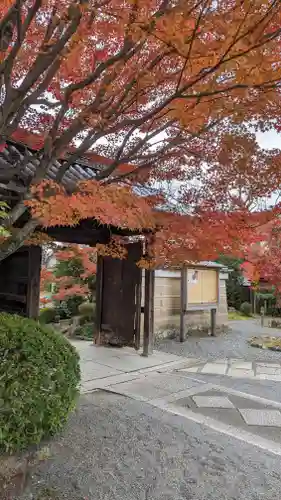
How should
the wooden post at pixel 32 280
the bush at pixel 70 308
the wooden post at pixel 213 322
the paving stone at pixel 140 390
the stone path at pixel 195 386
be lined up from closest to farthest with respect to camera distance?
the stone path at pixel 195 386 → the paving stone at pixel 140 390 → the wooden post at pixel 32 280 → the wooden post at pixel 213 322 → the bush at pixel 70 308

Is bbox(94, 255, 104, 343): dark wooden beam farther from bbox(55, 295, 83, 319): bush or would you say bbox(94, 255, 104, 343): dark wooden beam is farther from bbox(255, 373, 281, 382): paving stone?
bbox(255, 373, 281, 382): paving stone

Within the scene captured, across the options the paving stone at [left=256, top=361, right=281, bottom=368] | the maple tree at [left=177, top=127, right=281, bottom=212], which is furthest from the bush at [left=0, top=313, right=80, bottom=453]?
the paving stone at [left=256, top=361, right=281, bottom=368]

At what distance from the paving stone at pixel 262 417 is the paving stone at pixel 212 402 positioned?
212 millimetres

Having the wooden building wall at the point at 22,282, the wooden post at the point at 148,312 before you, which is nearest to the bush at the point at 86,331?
the wooden post at the point at 148,312

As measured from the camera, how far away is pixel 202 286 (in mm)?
8602

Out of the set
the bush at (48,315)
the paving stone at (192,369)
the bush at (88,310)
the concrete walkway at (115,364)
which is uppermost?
the bush at (88,310)

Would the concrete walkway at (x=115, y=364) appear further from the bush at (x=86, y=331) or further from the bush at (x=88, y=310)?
the bush at (x=88, y=310)

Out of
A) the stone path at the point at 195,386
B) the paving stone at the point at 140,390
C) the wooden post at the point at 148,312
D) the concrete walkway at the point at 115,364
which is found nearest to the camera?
the stone path at the point at 195,386

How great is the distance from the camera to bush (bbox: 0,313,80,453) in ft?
7.48

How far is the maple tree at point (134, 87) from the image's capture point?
2150 mm

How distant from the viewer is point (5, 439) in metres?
2.26

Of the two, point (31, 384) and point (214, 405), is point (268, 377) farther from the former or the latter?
point (31, 384)

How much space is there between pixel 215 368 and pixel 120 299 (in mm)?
2327

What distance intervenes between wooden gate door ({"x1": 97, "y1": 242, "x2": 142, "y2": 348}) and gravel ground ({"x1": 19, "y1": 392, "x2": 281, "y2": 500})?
3.33m
